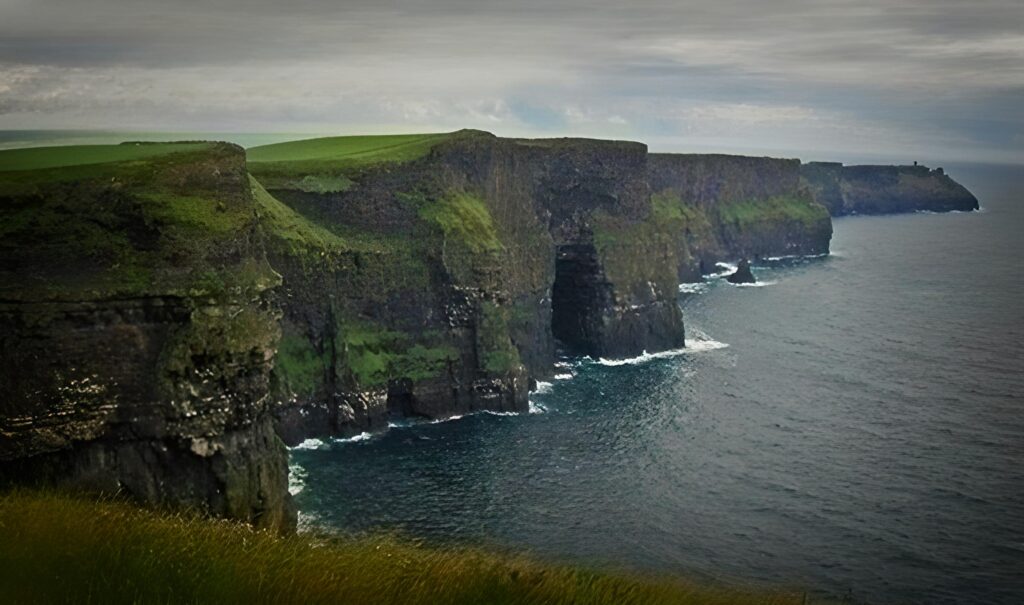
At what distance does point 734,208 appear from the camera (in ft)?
572

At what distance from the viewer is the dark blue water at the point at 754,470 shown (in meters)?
51.3

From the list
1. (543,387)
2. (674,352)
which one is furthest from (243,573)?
(674,352)

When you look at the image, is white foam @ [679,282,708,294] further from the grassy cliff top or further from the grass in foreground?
the grass in foreground

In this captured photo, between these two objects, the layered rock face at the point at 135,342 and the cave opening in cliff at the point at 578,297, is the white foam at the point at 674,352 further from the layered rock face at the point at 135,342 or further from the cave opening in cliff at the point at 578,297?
the layered rock face at the point at 135,342

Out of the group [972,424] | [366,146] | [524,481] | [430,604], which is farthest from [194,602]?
[366,146]

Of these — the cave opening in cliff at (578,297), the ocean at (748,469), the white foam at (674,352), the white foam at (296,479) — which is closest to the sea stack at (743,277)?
the ocean at (748,469)

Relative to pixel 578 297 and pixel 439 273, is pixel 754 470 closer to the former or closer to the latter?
pixel 439 273

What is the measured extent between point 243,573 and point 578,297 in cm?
8513

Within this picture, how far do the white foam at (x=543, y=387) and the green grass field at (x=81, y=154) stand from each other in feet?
125

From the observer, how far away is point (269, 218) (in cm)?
6938

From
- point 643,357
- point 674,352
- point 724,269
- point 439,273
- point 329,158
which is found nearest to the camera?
point 439,273

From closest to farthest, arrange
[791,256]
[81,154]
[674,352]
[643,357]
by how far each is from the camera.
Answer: [81,154] < [643,357] < [674,352] < [791,256]

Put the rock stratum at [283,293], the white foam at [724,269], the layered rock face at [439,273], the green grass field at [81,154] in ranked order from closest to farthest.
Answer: the rock stratum at [283,293] → the green grass field at [81,154] → the layered rock face at [439,273] → the white foam at [724,269]

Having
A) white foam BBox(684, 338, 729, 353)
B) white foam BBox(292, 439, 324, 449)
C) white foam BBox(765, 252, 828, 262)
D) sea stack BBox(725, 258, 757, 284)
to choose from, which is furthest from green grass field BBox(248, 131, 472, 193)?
white foam BBox(765, 252, 828, 262)
